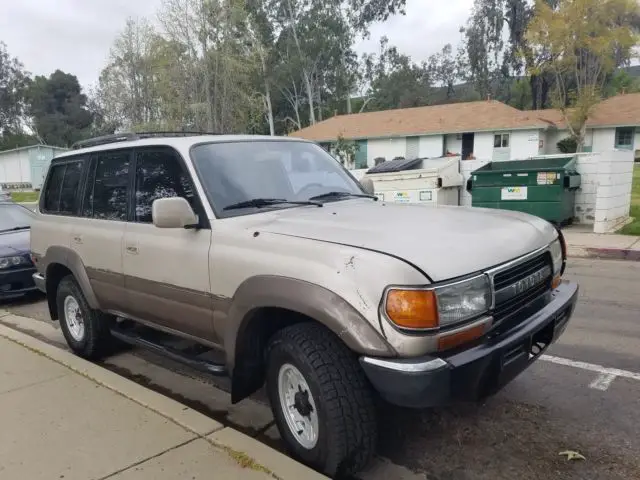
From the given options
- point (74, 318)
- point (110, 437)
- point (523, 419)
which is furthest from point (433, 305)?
point (74, 318)

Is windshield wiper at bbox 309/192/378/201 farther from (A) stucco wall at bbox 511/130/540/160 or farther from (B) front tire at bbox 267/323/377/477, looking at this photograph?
(A) stucco wall at bbox 511/130/540/160

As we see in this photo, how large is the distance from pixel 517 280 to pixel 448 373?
786 millimetres

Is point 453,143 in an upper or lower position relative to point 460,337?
upper

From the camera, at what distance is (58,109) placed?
68.6 meters

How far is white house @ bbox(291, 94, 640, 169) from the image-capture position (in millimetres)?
32656

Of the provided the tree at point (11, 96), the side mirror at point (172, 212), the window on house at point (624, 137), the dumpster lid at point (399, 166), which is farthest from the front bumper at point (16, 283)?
the tree at point (11, 96)

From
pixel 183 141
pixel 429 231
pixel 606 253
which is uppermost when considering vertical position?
pixel 183 141

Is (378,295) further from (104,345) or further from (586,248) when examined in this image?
(586,248)

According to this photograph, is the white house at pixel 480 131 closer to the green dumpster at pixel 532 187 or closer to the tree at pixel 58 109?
the green dumpster at pixel 532 187

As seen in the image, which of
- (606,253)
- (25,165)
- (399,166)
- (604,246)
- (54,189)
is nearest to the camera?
(54,189)

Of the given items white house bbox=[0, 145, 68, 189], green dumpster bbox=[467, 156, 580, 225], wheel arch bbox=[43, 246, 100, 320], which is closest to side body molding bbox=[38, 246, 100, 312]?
wheel arch bbox=[43, 246, 100, 320]

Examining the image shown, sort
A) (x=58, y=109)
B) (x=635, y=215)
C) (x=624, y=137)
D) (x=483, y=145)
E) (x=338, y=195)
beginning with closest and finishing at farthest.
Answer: (x=338, y=195) < (x=635, y=215) < (x=624, y=137) < (x=483, y=145) < (x=58, y=109)

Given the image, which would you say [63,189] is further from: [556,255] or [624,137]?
[624,137]

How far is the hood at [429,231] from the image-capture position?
2598 mm
